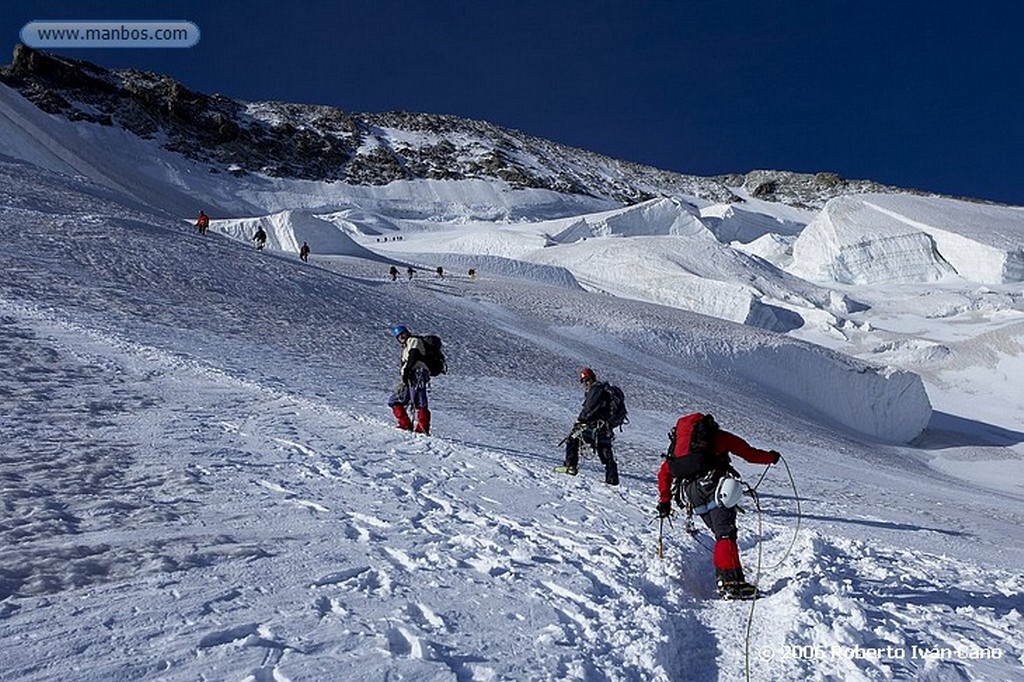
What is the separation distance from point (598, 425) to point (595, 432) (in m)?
0.09

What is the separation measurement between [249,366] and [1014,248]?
220 ft

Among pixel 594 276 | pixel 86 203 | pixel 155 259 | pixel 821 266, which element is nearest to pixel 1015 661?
pixel 155 259

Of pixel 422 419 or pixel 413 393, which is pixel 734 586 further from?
pixel 413 393

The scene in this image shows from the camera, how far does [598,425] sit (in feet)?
27.7

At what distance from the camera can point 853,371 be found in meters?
29.0

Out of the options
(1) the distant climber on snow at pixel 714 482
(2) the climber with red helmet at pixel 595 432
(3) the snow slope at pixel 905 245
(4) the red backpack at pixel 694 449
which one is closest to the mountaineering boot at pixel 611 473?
(2) the climber with red helmet at pixel 595 432

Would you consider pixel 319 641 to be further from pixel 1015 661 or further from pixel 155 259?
pixel 155 259

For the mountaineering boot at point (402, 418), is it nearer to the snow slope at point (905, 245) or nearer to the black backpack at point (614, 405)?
the black backpack at point (614, 405)

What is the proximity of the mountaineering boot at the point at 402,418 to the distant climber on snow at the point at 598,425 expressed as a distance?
1946 millimetres

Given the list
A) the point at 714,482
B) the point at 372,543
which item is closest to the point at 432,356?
the point at 372,543

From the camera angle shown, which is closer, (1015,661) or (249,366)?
(1015,661)

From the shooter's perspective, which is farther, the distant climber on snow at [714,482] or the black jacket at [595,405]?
the black jacket at [595,405]

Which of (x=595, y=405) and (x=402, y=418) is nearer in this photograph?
(x=595, y=405)

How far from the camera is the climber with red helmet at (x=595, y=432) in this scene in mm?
8375
